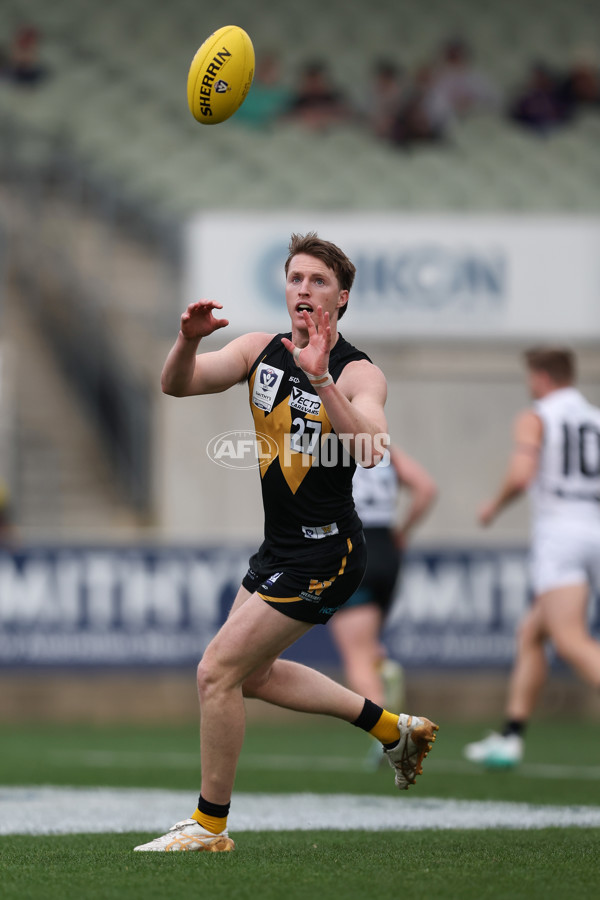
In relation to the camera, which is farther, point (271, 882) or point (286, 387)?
point (286, 387)

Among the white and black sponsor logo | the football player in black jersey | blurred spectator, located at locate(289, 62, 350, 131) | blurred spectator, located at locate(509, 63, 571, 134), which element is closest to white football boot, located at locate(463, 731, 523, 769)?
the football player in black jersey

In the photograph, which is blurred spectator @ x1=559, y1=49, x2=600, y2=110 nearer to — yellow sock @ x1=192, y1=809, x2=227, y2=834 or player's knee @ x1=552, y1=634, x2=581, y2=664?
player's knee @ x1=552, y1=634, x2=581, y2=664

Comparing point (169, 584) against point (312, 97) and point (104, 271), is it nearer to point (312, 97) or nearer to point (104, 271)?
point (104, 271)

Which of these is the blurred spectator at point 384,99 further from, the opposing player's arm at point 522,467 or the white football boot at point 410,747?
the white football boot at point 410,747

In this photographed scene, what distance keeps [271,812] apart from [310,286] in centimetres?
269

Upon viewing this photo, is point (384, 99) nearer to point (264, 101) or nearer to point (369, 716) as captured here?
point (264, 101)

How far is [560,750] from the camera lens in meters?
9.91

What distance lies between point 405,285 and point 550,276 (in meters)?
1.47

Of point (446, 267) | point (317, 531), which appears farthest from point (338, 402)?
point (446, 267)

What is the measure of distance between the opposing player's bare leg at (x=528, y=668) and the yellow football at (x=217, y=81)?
12.6 feet

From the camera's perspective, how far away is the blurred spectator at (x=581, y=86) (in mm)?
18469

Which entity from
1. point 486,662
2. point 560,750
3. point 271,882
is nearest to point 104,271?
point 486,662

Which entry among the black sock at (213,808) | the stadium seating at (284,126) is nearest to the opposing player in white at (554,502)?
the black sock at (213,808)

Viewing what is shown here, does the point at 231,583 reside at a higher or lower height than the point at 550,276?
lower
